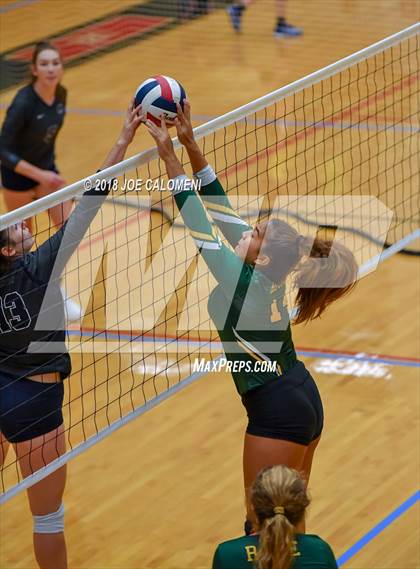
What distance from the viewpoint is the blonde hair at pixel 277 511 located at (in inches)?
147

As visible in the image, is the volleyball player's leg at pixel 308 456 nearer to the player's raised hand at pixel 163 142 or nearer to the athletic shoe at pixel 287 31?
the player's raised hand at pixel 163 142

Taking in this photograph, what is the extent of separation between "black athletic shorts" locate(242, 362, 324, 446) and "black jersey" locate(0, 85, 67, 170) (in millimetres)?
4353

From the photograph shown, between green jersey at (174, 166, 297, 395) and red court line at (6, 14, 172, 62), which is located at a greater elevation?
green jersey at (174, 166, 297, 395)

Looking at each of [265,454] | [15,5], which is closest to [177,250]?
[265,454]

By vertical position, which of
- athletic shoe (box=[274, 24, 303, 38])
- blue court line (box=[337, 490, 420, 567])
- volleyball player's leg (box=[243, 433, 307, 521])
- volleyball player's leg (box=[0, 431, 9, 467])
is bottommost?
athletic shoe (box=[274, 24, 303, 38])

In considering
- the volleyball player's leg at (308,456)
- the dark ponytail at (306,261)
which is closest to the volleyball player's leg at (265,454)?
the volleyball player's leg at (308,456)

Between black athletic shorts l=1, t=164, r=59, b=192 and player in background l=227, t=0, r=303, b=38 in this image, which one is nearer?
black athletic shorts l=1, t=164, r=59, b=192

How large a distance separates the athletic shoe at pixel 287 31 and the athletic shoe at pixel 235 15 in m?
0.62

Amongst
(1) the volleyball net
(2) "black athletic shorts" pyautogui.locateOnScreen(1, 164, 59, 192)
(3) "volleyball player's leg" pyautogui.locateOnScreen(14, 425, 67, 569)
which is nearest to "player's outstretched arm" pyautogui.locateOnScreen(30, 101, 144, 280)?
(1) the volleyball net

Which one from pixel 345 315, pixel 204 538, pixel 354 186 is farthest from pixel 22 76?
pixel 204 538

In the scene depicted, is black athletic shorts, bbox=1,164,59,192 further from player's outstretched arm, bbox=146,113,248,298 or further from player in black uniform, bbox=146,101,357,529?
player's outstretched arm, bbox=146,113,248,298

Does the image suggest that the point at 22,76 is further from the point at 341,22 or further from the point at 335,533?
the point at 335,533

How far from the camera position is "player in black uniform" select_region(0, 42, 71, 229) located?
28.5ft

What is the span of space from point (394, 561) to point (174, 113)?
2.69 m
